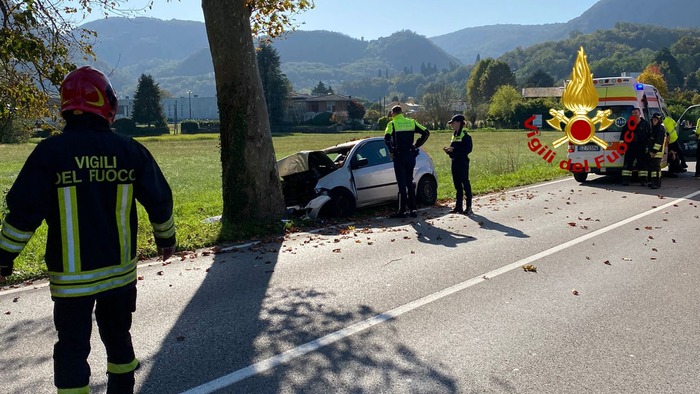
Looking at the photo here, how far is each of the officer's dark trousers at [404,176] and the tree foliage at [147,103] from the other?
80.8m

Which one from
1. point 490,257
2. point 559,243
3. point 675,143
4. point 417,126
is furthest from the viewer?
point 675,143

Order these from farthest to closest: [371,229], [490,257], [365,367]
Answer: [371,229]
[490,257]
[365,367]

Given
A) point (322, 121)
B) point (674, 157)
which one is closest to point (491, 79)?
point (322, 121)

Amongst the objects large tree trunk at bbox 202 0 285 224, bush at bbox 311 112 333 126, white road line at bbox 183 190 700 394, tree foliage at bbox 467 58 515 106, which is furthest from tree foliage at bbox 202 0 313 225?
tree foliage at bbox 467 58 515 106

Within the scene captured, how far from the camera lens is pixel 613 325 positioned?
511 cm

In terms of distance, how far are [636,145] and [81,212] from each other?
48.2 feet

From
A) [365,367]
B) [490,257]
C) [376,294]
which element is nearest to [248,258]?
[376,294]

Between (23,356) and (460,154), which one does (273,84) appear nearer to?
(460,154)

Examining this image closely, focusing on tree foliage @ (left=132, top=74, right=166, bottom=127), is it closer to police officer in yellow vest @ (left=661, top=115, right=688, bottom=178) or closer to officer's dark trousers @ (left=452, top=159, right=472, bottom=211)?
police officer in yellow vest @ (left=661, top=115, right=688, bottom=178)

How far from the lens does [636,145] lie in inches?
588

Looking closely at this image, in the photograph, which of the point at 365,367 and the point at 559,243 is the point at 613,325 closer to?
the point at 365,367

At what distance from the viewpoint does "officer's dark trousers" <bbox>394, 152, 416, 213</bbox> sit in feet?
35.2

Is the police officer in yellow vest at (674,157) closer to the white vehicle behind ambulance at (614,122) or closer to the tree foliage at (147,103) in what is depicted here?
the white vehicle behind ambulance at (614,122)

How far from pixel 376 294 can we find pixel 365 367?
184cm
